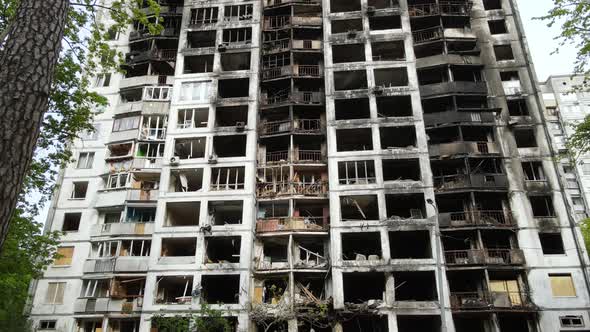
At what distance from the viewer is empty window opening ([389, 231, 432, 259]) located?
36.4m

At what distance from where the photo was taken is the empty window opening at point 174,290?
112ft

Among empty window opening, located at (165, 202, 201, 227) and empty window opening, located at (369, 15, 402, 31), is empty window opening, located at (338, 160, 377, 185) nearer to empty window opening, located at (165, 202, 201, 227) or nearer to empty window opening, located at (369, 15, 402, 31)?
empty window opening, located at (165, 202, 201, 227)

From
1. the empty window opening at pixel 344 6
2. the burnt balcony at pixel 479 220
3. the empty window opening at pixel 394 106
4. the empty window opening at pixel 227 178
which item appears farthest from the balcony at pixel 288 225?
the empty window opening at pixel 344 6

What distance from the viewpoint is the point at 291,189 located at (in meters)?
38.5

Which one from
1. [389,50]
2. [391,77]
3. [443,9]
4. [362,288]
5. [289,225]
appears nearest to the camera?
[289,225]

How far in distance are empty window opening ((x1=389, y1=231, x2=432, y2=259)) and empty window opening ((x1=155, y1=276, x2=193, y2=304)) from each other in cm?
1773

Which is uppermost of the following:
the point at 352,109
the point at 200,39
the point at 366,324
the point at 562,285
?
the point at 200,39

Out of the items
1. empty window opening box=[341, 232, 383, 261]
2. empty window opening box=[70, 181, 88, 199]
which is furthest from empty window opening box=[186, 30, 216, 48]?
empty window opening box=[341, 232, 383, 261]

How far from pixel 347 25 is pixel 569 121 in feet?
161

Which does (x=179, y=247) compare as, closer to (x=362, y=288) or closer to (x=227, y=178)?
(x=227, y=178)

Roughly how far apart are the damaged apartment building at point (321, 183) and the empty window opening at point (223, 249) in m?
0.22

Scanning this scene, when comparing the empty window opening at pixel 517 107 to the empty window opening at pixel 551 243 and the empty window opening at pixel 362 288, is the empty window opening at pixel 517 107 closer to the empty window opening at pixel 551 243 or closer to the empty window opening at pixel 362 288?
the empty window opening at pixel 551 243

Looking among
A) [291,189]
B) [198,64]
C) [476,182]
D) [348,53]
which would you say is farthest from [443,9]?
[198,64]

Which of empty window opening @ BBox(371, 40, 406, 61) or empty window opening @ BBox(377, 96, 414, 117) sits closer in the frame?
empty window opening @ BBox(377, 96, 414, 117)
